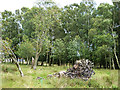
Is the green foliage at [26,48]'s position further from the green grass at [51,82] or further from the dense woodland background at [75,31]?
the green grass at [51,82]

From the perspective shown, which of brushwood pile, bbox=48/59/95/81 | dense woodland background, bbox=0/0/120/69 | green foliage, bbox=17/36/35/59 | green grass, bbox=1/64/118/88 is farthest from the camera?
green foliage, bbox=17/36/35/59

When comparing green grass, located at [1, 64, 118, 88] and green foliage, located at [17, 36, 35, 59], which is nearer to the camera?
green grass, located at [1, 64, 118, 88]

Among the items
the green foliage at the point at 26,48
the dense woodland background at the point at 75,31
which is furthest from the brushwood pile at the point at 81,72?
the green foliage at the point at 26,48

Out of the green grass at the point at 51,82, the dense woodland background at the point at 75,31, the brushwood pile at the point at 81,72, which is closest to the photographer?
the green grass at the point at 51,82

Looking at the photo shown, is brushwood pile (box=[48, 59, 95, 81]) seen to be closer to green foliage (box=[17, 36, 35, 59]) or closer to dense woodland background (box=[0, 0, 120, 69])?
dense woodland background (box=[0, 0, 120, 69])

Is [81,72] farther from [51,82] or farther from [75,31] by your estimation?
[75,31]

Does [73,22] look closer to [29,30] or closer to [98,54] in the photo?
[98,54]

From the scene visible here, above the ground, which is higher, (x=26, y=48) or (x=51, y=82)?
(x=26, y=48)

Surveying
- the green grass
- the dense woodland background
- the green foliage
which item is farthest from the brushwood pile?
the green foliage

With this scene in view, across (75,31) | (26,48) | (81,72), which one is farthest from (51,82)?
(75,31)

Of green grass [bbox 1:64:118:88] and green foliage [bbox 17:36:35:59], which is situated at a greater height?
green foliage [bbox 17:36:35:59]

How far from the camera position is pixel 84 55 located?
883 cm

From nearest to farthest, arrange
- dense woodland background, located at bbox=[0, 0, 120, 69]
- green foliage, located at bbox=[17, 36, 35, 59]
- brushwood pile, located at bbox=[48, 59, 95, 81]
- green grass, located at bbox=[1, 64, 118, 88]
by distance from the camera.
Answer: green grass, located at bbox=[1, 64, 118, 88] < brushwood pile, located at bbox=[48, 59, 95, 81] < dense woodland background, located at bbox=[0, 0, 120, 69] < green foliage, located at bbox=[17, 36, 35, 59]

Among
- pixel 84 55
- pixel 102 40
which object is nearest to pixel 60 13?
pixel 84 55
